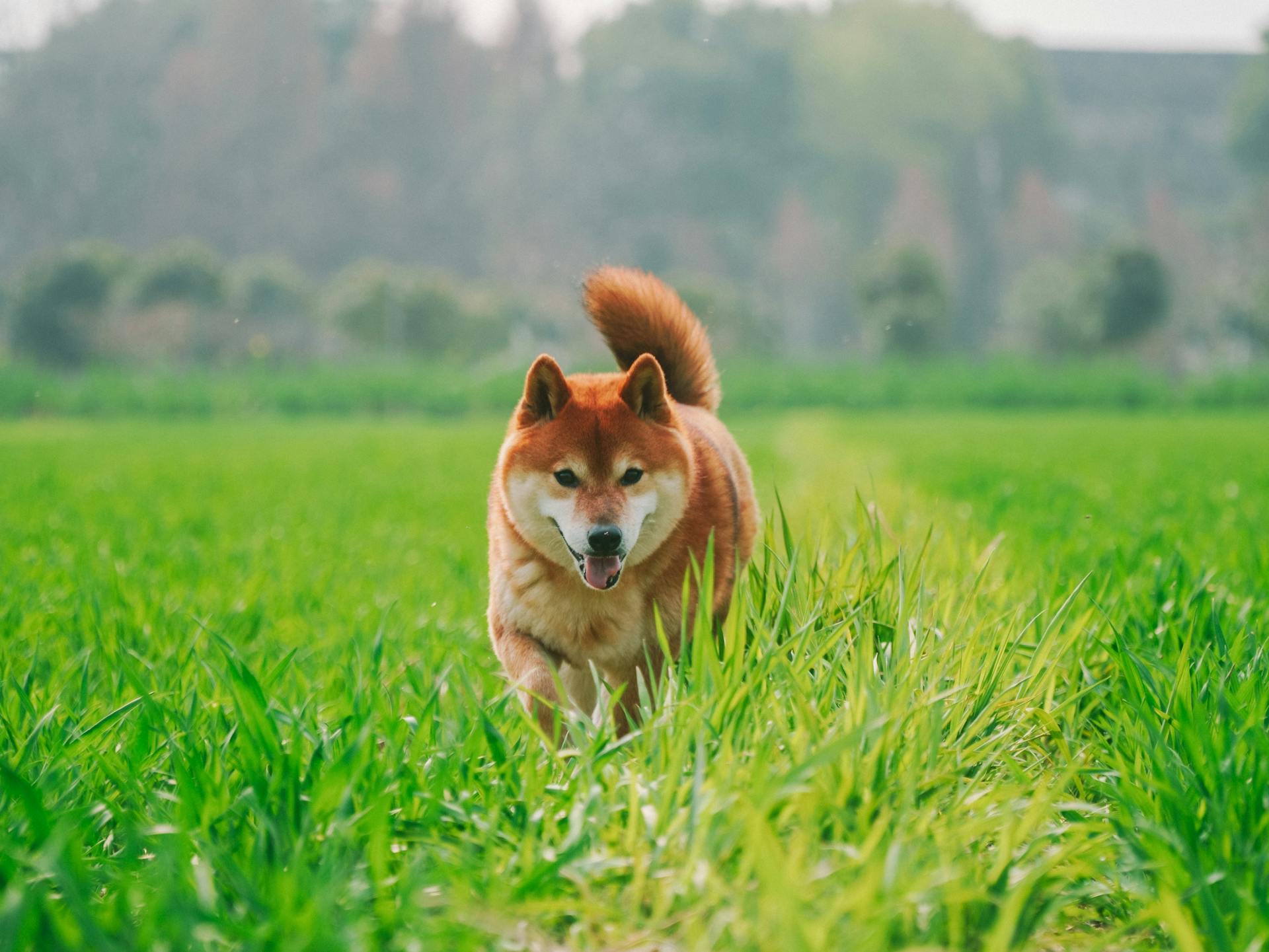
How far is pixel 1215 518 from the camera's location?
5.35 m

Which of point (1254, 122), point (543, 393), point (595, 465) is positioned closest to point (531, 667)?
point (595, 465)

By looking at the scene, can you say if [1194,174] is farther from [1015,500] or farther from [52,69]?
[1015,500]

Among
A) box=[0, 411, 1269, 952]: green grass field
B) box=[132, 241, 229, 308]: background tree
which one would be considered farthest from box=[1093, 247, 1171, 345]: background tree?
box=[0, 411, 1269, 952]: green grass field

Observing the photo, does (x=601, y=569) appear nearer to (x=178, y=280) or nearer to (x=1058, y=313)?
(x=178, y=280)

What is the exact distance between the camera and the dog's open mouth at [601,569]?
2365 millimetres

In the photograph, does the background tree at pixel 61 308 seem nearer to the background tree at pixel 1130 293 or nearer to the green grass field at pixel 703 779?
the background tree at pixel 1130 293

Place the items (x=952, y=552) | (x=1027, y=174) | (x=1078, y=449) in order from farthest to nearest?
(x=1027, y=174) < (x=1078, y=449) < (x=952, y=552)

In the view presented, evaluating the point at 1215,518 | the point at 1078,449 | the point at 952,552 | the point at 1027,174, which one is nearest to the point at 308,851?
the point at 952,552

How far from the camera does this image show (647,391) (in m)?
2.57

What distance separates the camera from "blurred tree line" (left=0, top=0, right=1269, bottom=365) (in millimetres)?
38375

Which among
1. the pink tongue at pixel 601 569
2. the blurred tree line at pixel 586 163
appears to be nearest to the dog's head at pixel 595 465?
the pink tongue at pixel 601 569

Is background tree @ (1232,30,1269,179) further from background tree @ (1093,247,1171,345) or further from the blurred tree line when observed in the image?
background tree @ (1093,247,1171,345)

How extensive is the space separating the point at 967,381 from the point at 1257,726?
22.6 m

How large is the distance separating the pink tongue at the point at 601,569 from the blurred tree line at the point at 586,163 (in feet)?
87.1
